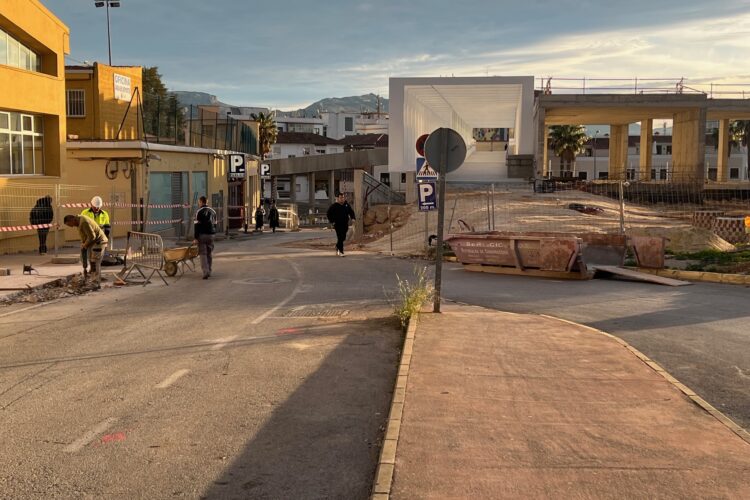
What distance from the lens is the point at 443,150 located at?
9891 mm

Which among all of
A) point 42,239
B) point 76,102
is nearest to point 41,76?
point 42,239

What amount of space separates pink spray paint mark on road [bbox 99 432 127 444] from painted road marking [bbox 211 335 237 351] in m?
2.97

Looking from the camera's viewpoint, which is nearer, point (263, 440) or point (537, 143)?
point (263, 440)

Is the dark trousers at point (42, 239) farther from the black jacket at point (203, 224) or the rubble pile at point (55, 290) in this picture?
the black jacket at point (203, 224)

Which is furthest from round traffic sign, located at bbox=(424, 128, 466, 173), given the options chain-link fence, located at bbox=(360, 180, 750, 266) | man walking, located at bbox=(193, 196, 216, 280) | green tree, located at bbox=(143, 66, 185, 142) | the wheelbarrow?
green tree, located at bbox=(143, 66, 185, 142)

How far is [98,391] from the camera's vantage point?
22.0 ft

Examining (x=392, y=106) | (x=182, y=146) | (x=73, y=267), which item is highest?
(x=392, y=106)

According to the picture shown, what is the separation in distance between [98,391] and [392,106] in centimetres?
3928

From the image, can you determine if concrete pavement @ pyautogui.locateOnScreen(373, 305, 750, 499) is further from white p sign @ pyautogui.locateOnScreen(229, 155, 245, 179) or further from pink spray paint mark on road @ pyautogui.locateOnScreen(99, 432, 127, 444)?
white p sign @ pyautogui.locateOnScreen(229, 155, 245, 179)

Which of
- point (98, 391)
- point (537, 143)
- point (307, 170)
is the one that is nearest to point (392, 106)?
point (537, 143)

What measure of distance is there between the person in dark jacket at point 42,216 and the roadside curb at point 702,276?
50.6ft

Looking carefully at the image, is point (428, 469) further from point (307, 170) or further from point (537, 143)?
point (307, 170)

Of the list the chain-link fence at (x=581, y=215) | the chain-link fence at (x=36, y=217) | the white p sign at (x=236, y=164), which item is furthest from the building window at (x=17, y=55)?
the white p sign at (x=236, y=164)

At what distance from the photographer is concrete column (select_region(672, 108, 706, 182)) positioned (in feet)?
145
